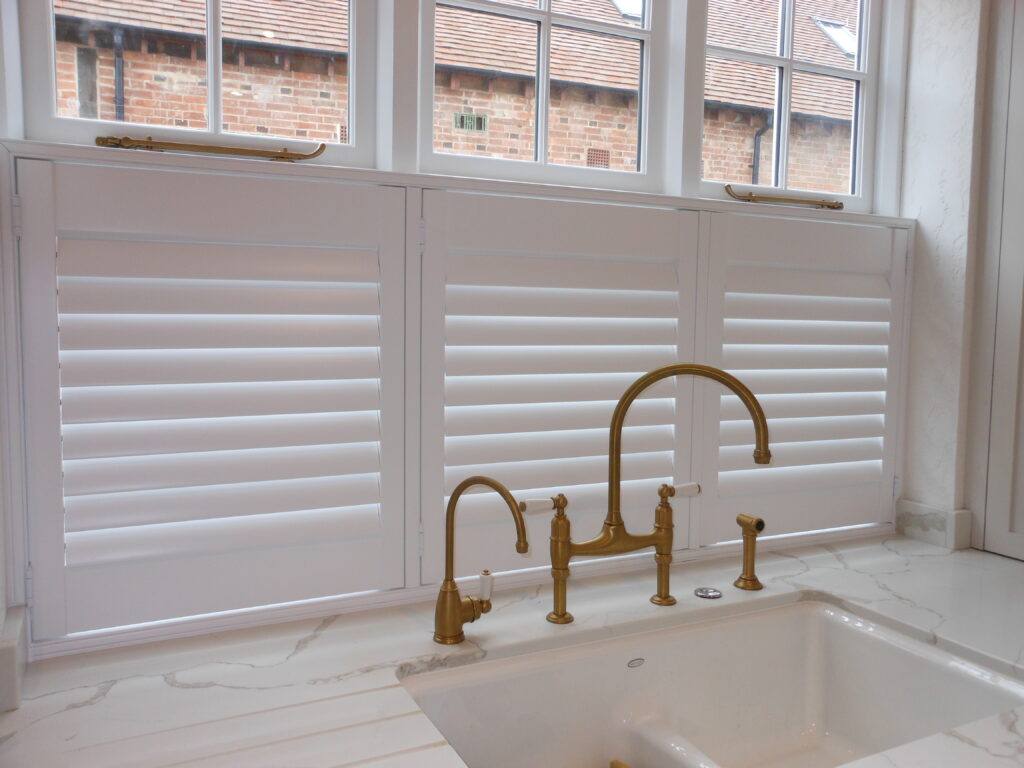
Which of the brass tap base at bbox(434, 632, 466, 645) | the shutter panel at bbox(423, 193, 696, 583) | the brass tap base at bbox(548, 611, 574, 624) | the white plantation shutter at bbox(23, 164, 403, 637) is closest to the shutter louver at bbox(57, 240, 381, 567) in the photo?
the white plantation shutter at bbox(23, 164, 403, 637)

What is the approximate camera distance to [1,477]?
3.81 feet

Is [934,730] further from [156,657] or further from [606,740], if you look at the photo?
[156,657]

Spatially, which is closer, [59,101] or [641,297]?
[59,101]

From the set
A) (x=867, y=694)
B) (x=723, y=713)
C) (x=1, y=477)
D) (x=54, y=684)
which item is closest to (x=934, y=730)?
(x=867, y=694)

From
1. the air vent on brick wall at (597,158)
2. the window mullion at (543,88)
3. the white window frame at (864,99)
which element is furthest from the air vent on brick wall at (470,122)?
the white window frame at (864,99)

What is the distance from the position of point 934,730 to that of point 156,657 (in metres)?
1.25

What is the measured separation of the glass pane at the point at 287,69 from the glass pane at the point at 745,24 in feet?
2.73

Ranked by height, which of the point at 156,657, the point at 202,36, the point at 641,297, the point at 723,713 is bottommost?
the point at 723,713

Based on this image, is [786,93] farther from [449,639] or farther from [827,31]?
[449,639]

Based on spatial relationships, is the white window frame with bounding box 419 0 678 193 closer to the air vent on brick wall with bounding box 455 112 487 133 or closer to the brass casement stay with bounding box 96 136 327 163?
the air vent on brick wall with bounding box 455 112 487 133

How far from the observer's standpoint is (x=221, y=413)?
130 cm

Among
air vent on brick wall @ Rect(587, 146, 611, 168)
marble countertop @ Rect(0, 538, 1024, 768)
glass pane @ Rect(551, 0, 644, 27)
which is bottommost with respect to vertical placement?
marble countertop @ Rect(0, 538, 1024, 768)

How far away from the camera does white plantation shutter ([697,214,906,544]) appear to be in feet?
5.63

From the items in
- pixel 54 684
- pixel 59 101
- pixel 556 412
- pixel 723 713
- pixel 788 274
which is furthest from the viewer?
pixel 788 274
